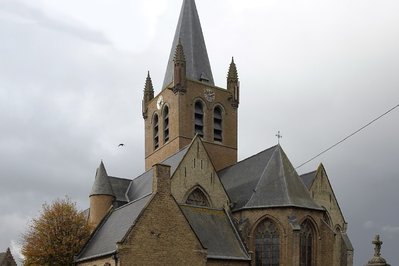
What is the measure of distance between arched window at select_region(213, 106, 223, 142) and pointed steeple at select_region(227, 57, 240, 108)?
182 centimetres

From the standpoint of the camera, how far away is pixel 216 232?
3691 centimetres

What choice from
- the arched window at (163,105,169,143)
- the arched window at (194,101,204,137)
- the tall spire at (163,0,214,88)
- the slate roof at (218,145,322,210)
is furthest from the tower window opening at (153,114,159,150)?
the slate roof at (218,145,322,210)

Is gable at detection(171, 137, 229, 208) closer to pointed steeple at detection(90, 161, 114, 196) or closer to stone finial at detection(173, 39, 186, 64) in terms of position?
pointed steeple at detection(90, 161, 114, 196)

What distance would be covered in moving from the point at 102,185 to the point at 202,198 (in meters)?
9.63

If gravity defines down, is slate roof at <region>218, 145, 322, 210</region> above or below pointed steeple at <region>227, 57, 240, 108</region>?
below

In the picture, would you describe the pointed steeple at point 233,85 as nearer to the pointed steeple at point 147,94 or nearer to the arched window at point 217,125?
the arched window at point 217,125

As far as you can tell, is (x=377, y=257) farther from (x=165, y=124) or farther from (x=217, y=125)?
(x=165, y=124)

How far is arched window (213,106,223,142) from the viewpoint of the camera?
5472cm

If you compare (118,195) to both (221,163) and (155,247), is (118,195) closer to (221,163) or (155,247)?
(221,163)

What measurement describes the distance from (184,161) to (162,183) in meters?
9.58

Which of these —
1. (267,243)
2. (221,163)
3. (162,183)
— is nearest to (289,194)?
(267,243)

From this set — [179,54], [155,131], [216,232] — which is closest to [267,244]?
[216,232]

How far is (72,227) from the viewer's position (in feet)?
128

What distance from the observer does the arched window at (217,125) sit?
180ft
